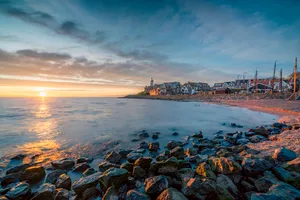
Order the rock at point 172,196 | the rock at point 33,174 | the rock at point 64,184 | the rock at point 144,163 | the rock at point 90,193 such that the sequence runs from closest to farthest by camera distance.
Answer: the rock at point 172,196 → the rock at point 90,193 → the rock at point 64,184 → the rock at point 33,174 → the rock at point 144,163

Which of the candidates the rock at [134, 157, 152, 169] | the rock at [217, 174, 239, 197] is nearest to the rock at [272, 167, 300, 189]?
the rock at [217, 174, 239, 197]

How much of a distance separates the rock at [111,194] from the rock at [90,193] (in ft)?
1.25

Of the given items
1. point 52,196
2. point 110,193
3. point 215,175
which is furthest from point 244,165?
point 52,196

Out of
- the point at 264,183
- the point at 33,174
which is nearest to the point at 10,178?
the point at 33,174

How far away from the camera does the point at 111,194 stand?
125 inches

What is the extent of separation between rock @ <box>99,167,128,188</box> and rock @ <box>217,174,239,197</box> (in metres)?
2.19

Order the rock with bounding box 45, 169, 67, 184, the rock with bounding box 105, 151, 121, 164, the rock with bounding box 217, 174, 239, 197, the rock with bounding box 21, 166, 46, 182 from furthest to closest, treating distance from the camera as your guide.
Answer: the rock with bounding box 105, 151, 121, 164, the rock with bounding box 21, 166, 46, 182, the rock with bounding box 45, 169, 67, 184, the rock with bounding box 217, 174, 239, 197

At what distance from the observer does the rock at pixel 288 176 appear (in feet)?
10.3

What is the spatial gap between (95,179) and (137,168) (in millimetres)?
1107

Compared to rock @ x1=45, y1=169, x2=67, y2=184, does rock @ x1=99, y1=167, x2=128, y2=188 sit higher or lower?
higher

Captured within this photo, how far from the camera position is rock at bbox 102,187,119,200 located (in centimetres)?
310

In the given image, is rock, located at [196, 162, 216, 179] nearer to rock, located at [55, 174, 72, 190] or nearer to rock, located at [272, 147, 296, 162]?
rock, located at [272, 147, 296, 162]

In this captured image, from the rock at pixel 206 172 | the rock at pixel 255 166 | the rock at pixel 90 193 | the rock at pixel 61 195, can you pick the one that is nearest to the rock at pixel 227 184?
the rock at pixel 206 172

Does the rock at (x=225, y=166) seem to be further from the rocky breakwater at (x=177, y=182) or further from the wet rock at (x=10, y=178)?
the wet rock at (x=10, y=178)
